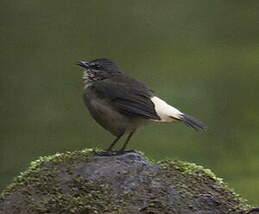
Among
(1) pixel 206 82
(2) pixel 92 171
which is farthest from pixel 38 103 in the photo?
(2) pixel 92 171

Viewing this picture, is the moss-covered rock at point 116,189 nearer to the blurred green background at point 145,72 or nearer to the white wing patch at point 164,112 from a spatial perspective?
the white wing patch at point 164,112

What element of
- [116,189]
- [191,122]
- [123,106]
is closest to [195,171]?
[116,189]

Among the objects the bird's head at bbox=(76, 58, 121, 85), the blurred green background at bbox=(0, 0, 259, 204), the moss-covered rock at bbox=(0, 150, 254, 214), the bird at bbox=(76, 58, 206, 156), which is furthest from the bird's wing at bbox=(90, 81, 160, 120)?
the blurred green background at bbox=(0, 0, 259, 204)

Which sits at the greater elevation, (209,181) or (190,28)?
(190,28)

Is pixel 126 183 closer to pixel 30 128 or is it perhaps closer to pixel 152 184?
pixel 152 184

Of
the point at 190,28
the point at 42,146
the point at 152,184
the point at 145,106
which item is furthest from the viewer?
the point at 190,28
